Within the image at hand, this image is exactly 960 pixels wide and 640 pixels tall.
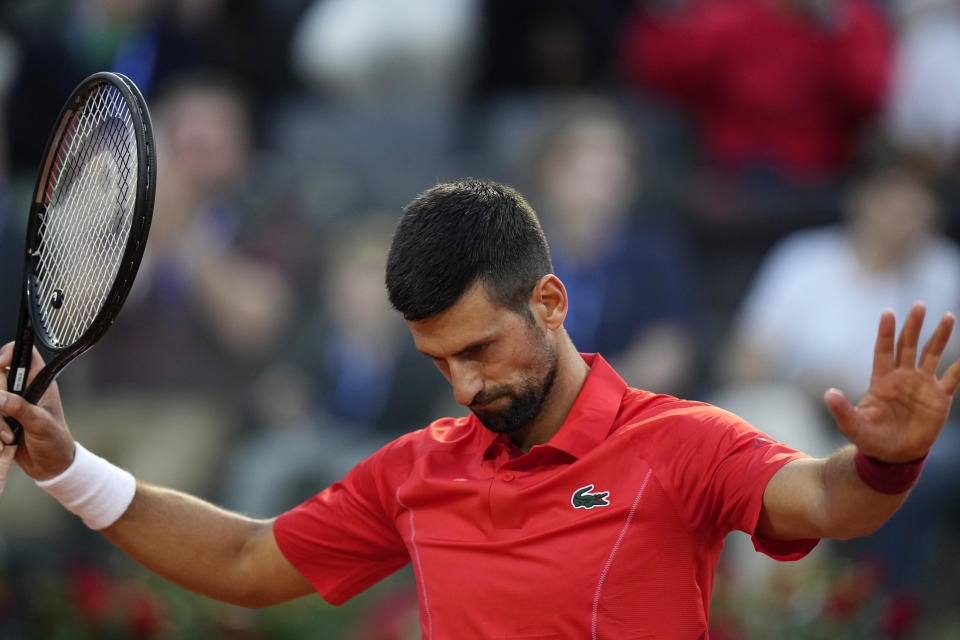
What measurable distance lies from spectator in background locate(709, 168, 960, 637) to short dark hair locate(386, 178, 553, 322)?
3.69m

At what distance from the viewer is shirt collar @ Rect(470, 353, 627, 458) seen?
9.50 feet

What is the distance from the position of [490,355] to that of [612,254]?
4.26 metres

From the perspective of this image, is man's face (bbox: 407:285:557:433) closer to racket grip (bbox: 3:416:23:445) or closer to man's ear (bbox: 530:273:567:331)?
man's ear (bbox: 530:273:567:331)

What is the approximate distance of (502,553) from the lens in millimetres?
2850

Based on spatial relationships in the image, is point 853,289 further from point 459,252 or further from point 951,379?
point 951,379

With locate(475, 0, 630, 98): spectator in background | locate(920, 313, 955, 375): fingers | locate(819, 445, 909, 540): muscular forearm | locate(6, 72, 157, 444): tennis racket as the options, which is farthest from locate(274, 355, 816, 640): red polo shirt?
locate(475, 0, 630, 98): spectator in background

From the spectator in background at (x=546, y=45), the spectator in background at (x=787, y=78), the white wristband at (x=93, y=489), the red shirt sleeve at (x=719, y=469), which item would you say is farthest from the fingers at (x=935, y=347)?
the spectator in background at (x=546, y=45)

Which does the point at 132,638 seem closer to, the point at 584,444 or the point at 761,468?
Result: the point at 584,444

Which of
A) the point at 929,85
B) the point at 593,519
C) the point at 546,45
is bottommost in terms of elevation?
the point at 593,519

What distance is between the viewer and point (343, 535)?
3.29 meters

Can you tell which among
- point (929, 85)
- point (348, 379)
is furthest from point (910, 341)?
point (929, 85)

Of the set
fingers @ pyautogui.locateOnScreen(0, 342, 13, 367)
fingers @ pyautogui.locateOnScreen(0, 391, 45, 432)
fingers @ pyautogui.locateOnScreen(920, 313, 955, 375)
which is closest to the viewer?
fingers @ pyautogui.locateOnScreen(920, 313, 955, 375)

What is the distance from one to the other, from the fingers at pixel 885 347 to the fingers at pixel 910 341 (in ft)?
0.05

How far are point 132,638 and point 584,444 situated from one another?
3447 millimetres
